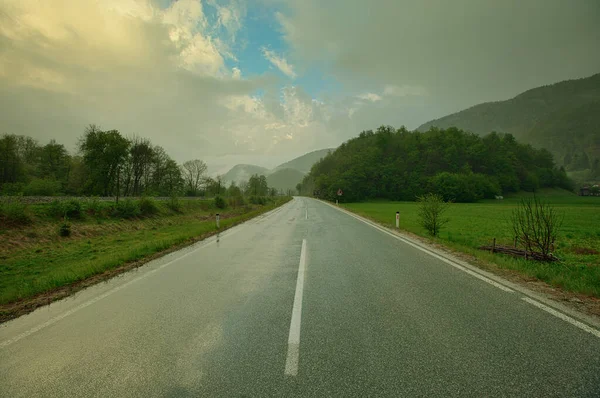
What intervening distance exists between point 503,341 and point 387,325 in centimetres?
127

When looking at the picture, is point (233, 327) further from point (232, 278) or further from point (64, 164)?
point (64, 164)

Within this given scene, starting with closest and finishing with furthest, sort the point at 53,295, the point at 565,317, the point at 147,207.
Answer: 1. the point at 565,317
2. the point at 53,295
3. the point at 147,207

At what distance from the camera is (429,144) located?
296 feet

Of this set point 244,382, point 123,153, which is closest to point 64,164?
point 123,153

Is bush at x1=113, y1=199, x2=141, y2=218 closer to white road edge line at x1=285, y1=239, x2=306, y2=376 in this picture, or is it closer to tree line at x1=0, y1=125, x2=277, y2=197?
tree line at x1=0, y1=125, x2=277, y2=197

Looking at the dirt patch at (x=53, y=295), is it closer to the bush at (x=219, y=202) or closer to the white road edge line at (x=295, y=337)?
the white road edge line at (x=295, y=337)

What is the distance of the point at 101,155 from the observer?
36625 millimetres

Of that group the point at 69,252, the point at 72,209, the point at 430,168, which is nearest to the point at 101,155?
the point at 72,209

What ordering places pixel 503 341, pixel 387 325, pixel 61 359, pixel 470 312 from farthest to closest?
pixel 470 312 < pixel 387 325 < pixel 503 341 < pixel 61 359

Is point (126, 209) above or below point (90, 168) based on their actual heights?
below

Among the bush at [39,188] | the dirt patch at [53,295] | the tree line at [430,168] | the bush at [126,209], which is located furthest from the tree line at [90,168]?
the tree line at [430,168]

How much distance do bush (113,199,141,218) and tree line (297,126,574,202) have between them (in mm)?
58532

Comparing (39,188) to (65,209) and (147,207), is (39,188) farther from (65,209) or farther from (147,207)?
(65,209)

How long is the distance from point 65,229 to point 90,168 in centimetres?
2854
